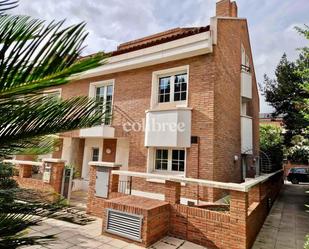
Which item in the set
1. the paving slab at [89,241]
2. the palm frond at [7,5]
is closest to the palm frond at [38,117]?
the palm frond at [7,5]

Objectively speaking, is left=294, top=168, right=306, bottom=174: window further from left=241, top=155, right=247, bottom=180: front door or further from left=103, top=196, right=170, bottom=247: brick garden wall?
left=103, top=196, right=170, bottom=247: brick garden wall

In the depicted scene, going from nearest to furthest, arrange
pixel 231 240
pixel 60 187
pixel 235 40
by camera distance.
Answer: pixel 231 240 < pixel 60 187 < pixel 235 40

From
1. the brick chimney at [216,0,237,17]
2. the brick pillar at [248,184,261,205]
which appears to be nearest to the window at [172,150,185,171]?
the brick pillar at [248,184,261,205]

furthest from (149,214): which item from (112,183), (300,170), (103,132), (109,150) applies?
(300,170)

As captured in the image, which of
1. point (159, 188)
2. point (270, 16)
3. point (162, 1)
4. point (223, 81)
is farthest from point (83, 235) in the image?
point (270, 16)

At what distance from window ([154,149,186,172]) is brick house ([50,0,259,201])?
44 millimetres

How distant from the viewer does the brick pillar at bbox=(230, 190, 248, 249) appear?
5227mm

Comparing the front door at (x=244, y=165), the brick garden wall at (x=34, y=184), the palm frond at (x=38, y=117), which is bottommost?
the brick garden wall at (x=34, y=184)

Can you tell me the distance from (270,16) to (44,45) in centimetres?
989

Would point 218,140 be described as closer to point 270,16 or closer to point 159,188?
point 159,188

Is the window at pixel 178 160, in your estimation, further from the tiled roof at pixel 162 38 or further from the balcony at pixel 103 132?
the tiled roof at pixel 162 38

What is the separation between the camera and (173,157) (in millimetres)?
10234

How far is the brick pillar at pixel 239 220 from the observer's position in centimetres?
523

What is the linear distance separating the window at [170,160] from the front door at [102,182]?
3324 mm
